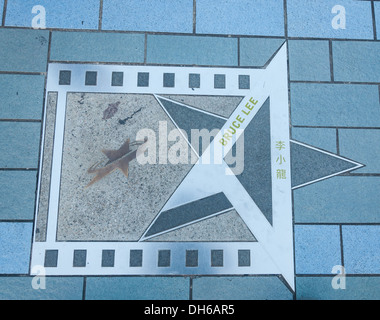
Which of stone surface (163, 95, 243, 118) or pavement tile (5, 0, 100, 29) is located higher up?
pavement tile (5, 0, 100, 29)

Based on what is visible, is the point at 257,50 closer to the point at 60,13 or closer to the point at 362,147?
the point at 362,147

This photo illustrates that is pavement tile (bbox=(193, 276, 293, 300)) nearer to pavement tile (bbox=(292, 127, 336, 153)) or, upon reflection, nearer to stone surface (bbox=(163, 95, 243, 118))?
pavement tile (bbox=(292, 127, 336, 153))

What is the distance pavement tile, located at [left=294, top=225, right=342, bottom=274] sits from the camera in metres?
2.70

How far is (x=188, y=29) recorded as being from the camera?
2.90 metres

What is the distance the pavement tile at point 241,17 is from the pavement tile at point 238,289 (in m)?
2.54

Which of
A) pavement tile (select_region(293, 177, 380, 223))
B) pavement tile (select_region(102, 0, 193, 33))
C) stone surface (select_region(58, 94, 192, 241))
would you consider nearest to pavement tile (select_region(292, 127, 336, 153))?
pavement tile (select_region(293, 177, 380, 223))

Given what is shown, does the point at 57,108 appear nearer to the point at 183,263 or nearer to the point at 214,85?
the point at 214,85

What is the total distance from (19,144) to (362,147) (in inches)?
137

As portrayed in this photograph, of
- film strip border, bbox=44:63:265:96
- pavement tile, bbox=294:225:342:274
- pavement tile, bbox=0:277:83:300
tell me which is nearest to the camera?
pavement tile, bbox=0:277:83:300

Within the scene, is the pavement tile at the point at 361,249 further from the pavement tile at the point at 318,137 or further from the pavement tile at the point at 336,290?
the pavement tile at the point at 318,137

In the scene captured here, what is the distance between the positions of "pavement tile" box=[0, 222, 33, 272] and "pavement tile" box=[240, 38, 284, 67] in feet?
9.00

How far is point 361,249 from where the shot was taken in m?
2.73

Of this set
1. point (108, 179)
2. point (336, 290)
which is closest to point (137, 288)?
point (108, 179)

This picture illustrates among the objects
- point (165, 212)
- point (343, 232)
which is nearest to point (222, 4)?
point (165, 212)
